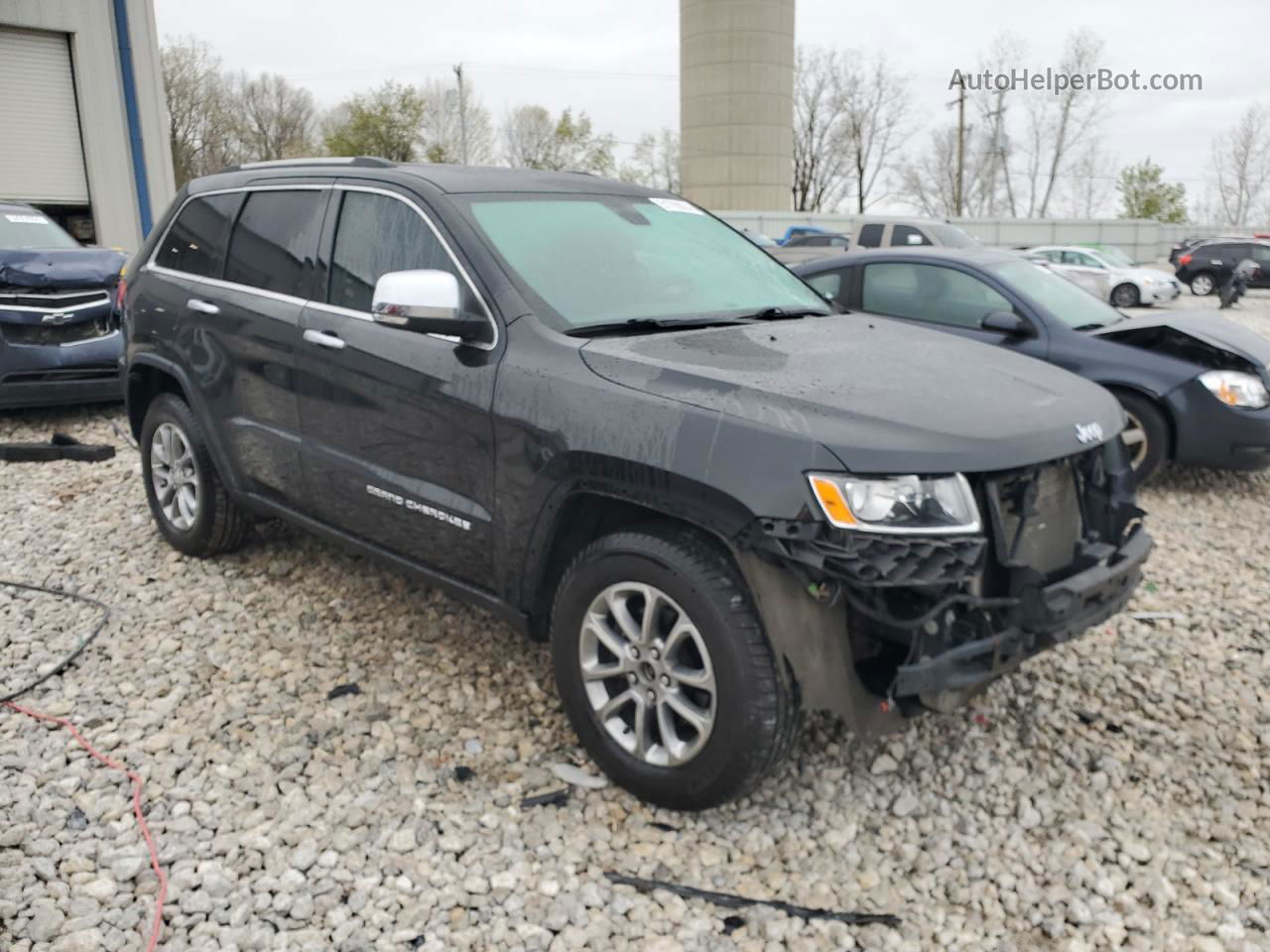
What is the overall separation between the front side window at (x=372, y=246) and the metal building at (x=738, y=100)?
53.7 metres

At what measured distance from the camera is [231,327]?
4.44 m

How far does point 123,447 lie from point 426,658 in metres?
4.47

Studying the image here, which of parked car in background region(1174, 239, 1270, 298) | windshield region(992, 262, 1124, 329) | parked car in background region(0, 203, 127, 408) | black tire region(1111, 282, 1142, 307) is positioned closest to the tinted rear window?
black tire region(1111, 282, 1142, 307)

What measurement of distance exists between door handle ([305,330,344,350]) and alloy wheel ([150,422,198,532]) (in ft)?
4.16

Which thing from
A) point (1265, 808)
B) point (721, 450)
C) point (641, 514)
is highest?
point (721, 450)

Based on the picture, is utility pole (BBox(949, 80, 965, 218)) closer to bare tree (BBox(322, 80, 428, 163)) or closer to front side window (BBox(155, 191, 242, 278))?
bare tree (BBox(322, 80, 428, 163))

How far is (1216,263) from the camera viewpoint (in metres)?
28.0

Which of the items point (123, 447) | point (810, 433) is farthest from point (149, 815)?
point (123, 447)

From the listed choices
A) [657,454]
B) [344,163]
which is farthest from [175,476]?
[657,454]

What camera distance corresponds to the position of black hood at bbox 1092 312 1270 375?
653 centimetres

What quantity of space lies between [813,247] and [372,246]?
22346 mm

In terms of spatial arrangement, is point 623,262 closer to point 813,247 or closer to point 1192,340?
point 1192,340

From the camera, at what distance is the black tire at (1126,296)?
79.6ft

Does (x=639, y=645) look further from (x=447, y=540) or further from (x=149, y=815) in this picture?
(x=149, y=815)
